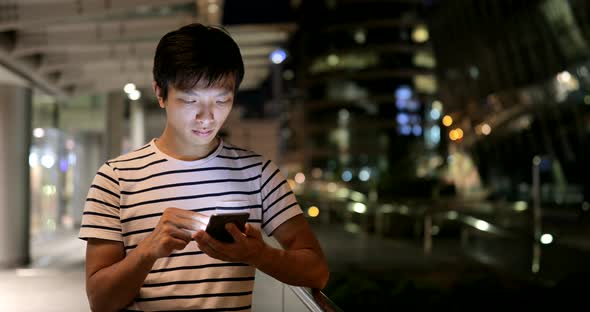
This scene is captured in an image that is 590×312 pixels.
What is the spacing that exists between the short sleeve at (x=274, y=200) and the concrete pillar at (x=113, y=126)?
15713mm

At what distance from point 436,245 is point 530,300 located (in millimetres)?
8661

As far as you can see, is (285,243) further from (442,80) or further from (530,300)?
(442,80)

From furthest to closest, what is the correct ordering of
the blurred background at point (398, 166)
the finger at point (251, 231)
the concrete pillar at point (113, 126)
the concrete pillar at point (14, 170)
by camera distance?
the concrete pillar at point (113, 126) < the concrete pillar at point (14, 170) < the blurred background at point (398, 166) < the finger at point (251, 231)

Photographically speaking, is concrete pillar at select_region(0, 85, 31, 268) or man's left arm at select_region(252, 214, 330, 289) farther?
concrete pillar at select_region(0, 85, 31, 268)

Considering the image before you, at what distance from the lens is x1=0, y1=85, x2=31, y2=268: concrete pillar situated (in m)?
12.5

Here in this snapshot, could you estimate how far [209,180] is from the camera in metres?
1.95

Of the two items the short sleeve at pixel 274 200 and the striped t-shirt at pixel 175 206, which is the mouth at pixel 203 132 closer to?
the striped t-shirt at pixel 175 206

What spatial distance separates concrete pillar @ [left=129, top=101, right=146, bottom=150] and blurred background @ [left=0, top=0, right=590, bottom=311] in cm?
6

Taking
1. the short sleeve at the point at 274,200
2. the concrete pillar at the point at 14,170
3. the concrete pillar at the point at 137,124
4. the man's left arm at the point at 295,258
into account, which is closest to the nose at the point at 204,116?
the short sleeve at the point at 274,200

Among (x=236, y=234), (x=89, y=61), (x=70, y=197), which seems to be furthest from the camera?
(x=70, y=197)

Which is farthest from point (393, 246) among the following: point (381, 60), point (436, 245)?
point (381, 60)

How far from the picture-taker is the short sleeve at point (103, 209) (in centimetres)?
184

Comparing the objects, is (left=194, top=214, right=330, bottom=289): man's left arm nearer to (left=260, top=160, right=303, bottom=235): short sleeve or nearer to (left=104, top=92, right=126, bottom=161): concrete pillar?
(left=260, top=160, right=303, bottom=235): short sleeve

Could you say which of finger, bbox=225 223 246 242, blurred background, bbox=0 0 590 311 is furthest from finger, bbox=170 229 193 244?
blurred background, bbox=0 0 590 311
